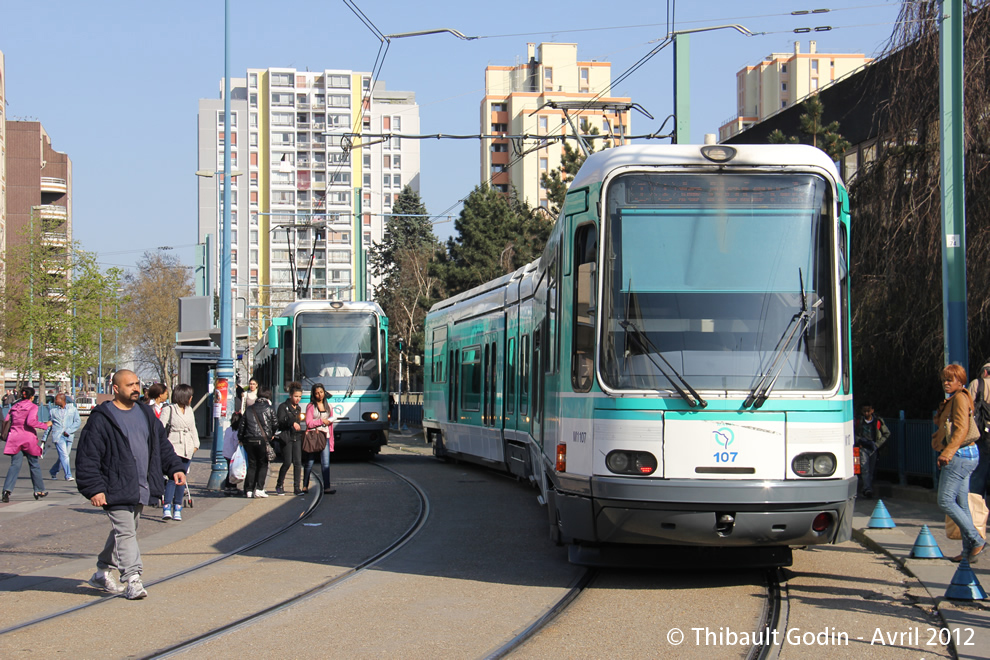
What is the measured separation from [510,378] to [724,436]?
816 cm

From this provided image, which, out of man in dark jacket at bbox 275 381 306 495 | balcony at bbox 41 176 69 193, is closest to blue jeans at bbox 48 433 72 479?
man in dark jacket at bbox 275 381 306 495

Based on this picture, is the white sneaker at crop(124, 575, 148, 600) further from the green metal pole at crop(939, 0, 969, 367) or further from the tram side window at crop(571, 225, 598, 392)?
the green metal pole at crop(939, 0, 969, 367)

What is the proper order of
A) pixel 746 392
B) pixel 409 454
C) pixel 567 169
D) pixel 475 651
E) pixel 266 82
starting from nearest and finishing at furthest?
pixel 475 651 → pixel 746 392 → pixel 409 454 → pixel 567 169 → pixel 266 82

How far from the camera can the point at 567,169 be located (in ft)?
123

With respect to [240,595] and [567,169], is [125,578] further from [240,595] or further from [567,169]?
[567,169]

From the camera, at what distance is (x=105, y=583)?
8289mm

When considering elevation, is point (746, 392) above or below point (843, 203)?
below

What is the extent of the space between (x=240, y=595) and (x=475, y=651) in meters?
2.62

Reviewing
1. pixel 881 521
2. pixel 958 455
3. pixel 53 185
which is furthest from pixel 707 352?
pixel 53 185

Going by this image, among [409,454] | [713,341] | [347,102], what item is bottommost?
[409,454]

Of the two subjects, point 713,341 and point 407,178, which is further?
point 407,178

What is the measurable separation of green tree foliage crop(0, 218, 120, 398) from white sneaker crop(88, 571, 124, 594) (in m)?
43.0

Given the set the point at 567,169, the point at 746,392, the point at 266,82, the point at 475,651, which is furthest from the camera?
the point at 266,82

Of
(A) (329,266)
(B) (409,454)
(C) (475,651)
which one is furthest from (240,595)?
(A) (329,266)
